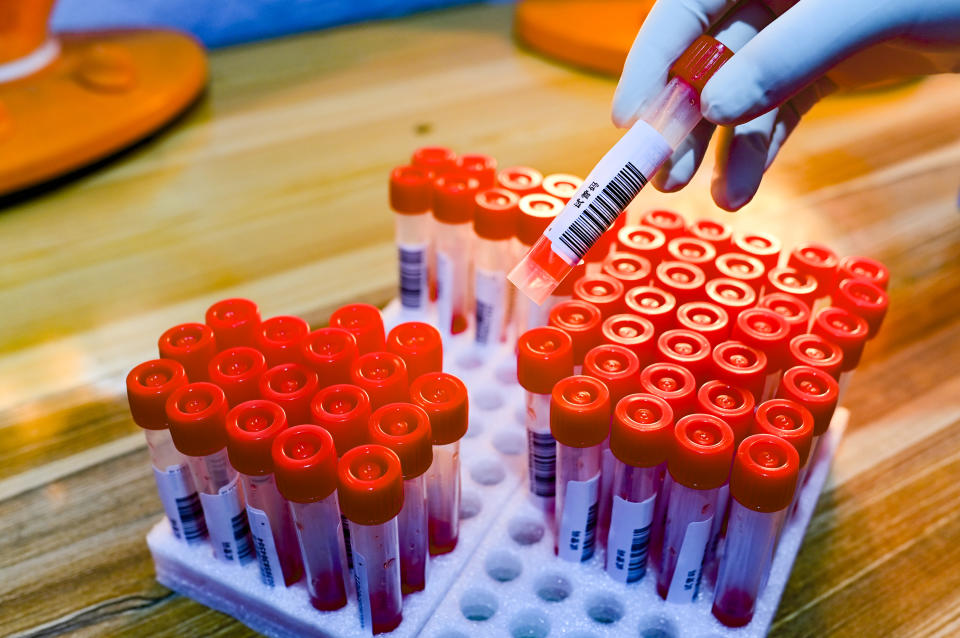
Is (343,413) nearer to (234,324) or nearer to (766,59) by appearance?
(234,324)

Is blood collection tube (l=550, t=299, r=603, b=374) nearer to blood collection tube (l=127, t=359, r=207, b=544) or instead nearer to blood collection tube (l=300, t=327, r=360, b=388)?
blood collection tube (l=300, t=327, r=360, b=388)

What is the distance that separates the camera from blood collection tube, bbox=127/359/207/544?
0.50 m

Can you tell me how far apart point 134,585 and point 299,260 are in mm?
403

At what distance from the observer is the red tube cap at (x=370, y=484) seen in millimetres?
438

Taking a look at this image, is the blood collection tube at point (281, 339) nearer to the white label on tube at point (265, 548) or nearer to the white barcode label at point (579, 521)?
the white label on tube at point (265, 548)

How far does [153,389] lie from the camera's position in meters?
0.50

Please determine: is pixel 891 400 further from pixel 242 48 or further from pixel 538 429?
pixel 242 48

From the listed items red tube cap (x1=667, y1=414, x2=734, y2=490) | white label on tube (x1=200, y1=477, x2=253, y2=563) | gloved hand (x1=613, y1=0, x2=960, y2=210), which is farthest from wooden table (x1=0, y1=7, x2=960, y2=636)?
gloved hand (x1=613, y1=0, x2=960, y2=210)

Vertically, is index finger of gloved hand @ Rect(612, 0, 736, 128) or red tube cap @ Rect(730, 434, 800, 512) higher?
index finger of gloved hand @ Rect(612, 0, 736, 128)

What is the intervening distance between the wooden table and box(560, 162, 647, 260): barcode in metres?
0.28

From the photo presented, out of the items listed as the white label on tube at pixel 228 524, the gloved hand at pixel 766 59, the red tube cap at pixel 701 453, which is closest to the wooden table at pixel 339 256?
the white label on tube at pixel 228 524

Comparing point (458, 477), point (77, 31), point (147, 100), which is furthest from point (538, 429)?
point (77, 31)

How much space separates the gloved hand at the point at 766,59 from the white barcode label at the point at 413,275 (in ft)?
0.72

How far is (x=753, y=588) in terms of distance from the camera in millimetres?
506
